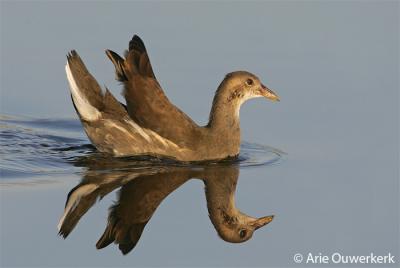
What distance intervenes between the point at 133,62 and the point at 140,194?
2.28 m

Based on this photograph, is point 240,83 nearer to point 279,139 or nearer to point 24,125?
point 279,139

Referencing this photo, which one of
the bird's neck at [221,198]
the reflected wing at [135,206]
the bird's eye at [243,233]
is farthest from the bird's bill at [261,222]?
the reflected wing at [135,206]

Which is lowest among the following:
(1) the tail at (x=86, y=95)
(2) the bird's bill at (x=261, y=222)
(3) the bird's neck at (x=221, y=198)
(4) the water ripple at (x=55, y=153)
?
(2) the bird's bill at (x=261, y=222)

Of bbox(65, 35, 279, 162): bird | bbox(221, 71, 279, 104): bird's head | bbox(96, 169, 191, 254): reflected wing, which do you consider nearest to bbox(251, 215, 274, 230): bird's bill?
bbox(96, 169, 191, 254): reflected wing

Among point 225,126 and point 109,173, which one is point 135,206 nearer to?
point 109,173

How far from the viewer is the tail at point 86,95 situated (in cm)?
1252

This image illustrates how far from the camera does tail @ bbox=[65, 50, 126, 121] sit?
12523 mm

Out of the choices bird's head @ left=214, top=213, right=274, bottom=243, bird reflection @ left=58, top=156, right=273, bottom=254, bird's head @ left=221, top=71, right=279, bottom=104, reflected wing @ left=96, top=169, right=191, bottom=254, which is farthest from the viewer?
bird's head @ left=221, top=71, right=279, bottom=104

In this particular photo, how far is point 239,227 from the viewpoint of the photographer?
9.94 m

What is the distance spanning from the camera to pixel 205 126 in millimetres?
12727

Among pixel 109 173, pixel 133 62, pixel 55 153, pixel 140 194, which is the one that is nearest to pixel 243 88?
pixel 133 62

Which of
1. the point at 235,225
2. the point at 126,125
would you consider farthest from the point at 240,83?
the point at 235,225

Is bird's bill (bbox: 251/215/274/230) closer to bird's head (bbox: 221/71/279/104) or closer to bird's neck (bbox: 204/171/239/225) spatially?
bird's neck (bbox: 204/171/239/225)

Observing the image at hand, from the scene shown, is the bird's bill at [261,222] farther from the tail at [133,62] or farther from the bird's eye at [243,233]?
the tail at [133,62]
